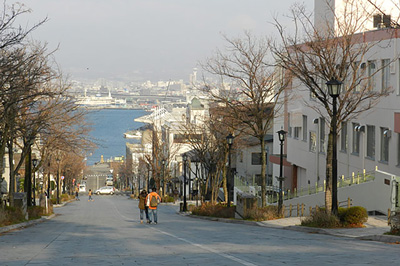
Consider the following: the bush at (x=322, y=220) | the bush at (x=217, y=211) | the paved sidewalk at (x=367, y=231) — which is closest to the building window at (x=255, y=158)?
the bush at (x=217, y=211)

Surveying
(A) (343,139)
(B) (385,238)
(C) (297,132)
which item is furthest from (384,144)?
(C) (297,132)

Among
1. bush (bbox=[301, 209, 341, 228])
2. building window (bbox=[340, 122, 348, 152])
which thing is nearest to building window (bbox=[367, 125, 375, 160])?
building window (bbox=[340, 122, 348, 152])

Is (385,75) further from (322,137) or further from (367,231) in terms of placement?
(367,231)

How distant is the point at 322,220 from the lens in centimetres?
2030

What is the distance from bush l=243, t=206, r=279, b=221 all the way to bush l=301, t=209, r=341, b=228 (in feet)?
19.1

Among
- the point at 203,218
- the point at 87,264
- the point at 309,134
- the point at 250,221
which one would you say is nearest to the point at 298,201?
the point at 203,218

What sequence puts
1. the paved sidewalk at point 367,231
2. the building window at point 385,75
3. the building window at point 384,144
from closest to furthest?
the paved sidewalk at point 367,231 → the building window at point 384,144 → the building window at point 385,75

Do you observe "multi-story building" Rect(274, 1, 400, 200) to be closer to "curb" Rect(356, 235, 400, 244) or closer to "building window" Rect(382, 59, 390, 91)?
"building window" Rect(382, 59, 390, 91)

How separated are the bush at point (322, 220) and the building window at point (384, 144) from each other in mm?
11146

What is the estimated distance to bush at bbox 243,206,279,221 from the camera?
89.9ft

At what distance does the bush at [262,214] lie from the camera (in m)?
27.4

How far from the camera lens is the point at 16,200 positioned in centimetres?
3072

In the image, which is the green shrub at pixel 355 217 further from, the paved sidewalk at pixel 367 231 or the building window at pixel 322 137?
the building window at pixel 322 137

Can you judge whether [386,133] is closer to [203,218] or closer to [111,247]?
[203,218]
